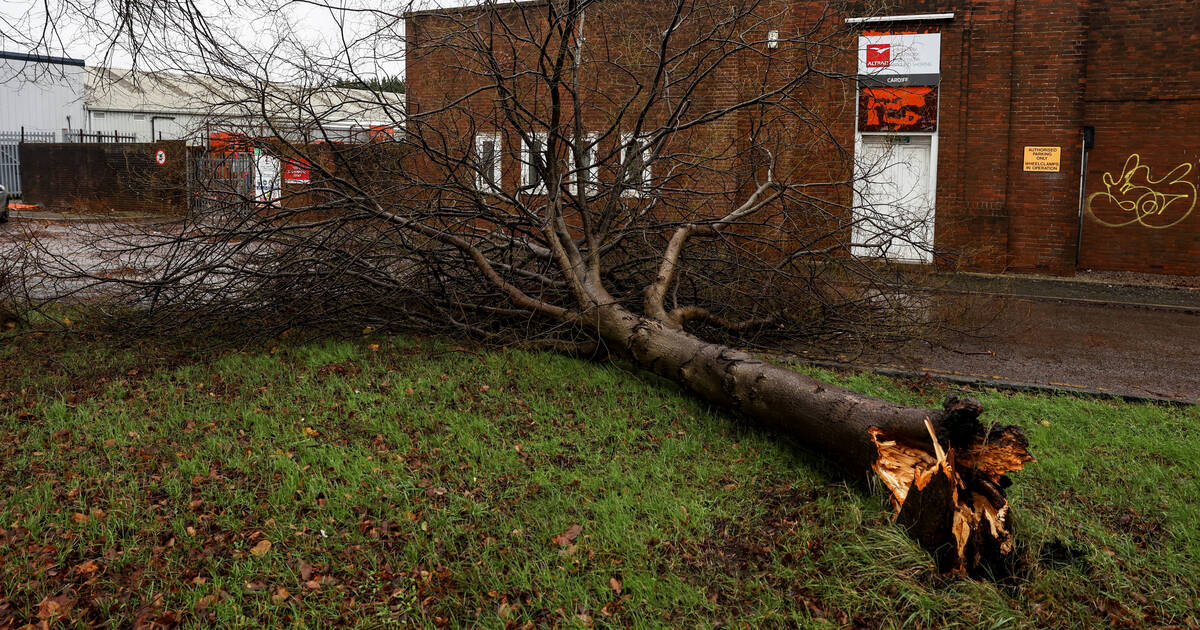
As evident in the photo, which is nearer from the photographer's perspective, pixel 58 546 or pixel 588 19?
pixel 58 546

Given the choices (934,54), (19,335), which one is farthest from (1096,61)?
(19,335)

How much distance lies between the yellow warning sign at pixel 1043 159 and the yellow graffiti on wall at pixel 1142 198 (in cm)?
99

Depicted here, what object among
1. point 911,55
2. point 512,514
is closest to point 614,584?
point 512,514

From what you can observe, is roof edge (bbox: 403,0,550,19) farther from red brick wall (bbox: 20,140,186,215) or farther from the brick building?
red brick wall (bbox: 20,140,186,215)

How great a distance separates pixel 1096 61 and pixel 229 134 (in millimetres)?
14497

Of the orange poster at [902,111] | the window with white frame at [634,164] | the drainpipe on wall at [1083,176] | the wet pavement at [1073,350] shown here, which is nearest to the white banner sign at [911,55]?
the orange poster at [902,111]

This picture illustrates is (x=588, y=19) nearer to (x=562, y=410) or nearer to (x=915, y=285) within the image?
(x=915, y=285)

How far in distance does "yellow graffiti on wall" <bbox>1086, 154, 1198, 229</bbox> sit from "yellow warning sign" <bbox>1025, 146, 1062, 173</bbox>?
985mm

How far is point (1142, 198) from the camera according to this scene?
15.4 m

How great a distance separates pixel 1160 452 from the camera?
17.0ft

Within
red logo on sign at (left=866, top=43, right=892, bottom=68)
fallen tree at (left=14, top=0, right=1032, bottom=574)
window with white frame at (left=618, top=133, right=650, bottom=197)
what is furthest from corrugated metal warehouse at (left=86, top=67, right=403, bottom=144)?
red logo on sign at (left=866, top=43, right=892, bottom=68)

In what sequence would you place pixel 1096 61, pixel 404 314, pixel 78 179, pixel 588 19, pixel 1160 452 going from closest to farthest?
pixel 1160 452 → pixel 404 314 → pixel 588 19 → pixel 1096 61 → pixel 78 179

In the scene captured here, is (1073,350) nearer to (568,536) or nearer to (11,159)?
(568,536)

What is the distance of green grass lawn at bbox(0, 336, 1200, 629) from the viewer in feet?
11.6
